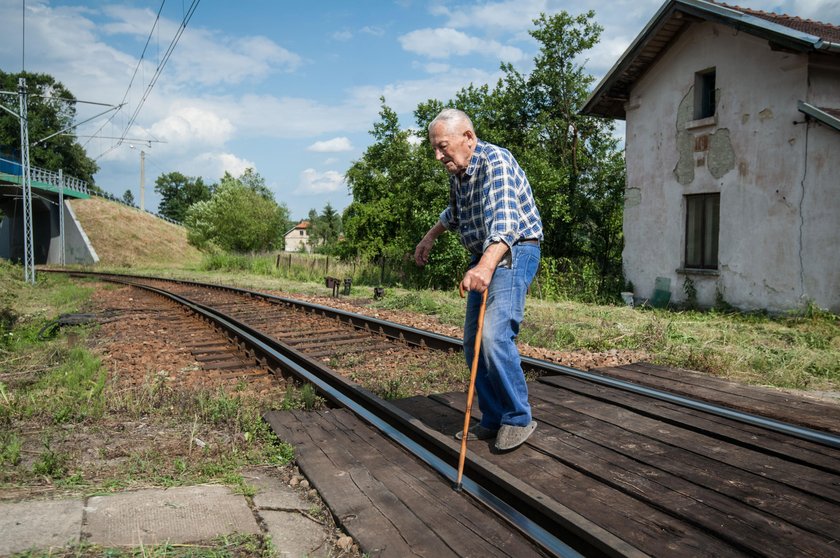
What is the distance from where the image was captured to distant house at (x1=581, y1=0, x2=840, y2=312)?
414 inches

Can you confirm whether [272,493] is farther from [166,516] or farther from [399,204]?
[399,204]

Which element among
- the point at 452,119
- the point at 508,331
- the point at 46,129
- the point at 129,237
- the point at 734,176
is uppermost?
the point at 46,129

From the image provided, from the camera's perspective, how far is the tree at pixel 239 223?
50.7 m

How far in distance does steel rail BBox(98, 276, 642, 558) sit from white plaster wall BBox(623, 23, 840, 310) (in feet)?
31.7

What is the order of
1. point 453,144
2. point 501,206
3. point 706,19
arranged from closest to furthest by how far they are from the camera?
1. point 501,206
2. point 453,144
3. point 706,19

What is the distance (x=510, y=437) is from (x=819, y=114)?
1030 cm

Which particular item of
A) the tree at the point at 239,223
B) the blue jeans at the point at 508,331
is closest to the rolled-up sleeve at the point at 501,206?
the blue jeans at the point at 508,331

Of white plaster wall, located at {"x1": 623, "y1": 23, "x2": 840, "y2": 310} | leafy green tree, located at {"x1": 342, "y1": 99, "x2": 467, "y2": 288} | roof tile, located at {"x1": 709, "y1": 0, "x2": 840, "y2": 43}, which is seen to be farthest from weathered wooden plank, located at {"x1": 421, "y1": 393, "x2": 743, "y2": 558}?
leafy green tree, located at {"x1": 342, "y1": 99, "x2": 467, "y2": 288}

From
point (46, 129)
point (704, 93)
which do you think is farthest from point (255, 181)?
point (704, 93)

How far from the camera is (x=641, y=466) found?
124 inches

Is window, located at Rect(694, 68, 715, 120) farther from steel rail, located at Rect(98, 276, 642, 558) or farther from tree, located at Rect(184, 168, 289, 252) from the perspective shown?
tree, located at Rect(184, 168, 289, 252)

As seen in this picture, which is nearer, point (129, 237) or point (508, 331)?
point (508, 331)

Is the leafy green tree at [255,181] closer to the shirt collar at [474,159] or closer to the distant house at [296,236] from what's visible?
the distant house at [296,236]

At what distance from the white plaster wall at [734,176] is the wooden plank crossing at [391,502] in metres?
10.3
